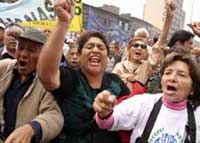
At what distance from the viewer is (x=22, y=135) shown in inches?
93.7

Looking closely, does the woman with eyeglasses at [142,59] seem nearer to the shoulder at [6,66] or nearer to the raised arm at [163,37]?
the raised arm at [163,37]

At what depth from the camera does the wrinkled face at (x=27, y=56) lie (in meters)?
2.81

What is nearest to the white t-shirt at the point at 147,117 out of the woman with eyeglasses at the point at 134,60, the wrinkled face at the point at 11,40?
the woman with eyeglasses at the point at 134,60

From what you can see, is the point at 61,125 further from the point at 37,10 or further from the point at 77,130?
the point at 37,10

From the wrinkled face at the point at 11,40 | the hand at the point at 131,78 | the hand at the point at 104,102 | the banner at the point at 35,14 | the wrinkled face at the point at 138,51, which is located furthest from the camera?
the banner at the point at 35,14

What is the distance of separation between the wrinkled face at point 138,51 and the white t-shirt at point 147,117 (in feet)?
6.04

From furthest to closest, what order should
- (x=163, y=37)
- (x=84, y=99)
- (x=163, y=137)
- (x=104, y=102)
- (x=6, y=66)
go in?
(x=163, y=37)
(x=6, y=66)
(x=84, y=99)
(x=163, y=137)
(x=104, y=102)

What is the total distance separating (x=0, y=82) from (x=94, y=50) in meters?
0.65

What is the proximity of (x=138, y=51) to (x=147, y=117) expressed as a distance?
1.97 meters

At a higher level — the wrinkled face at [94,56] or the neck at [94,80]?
the wrinkled face at [94,56]

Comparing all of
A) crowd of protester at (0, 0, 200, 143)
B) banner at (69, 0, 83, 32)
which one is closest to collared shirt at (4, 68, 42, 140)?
crowd of protester at (0, 0, 200, 143)

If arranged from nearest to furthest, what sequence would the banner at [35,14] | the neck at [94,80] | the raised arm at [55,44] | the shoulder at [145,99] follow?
the raised arm at [55,44] < the shoulder at [145,99] < the neck at [94,80] < the banner at [35,14]

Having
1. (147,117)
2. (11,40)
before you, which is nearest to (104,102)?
(147,117)

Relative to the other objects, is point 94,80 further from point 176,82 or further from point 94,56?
point 176,82
